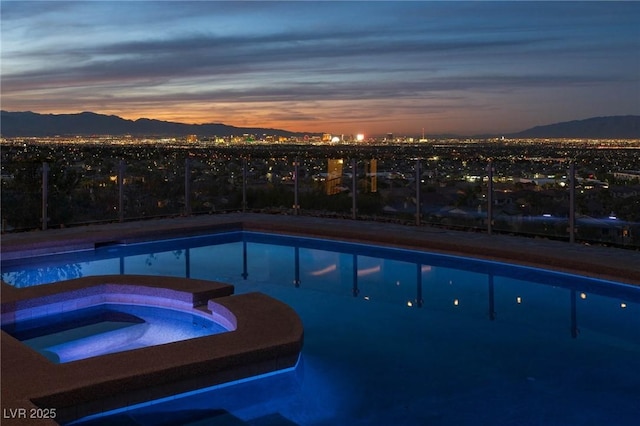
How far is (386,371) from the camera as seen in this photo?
16.1 ft

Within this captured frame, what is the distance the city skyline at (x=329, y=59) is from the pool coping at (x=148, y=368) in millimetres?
10184

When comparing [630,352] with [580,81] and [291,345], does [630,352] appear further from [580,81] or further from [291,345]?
[580,81]

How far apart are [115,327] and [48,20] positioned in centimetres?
1049

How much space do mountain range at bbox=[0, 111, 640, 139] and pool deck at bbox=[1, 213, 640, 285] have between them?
13.4 metres

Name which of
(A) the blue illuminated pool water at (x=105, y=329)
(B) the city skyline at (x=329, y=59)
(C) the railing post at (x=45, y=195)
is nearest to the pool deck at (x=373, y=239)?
(C) the railing post at (x=45, y=195)

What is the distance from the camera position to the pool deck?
7.64m

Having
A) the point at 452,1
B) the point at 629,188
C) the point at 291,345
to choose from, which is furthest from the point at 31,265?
the point at 452,1

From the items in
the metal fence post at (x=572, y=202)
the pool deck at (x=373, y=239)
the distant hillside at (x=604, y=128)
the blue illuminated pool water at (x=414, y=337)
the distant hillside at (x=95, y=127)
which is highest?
the distant hillside at (x=95, y=127)

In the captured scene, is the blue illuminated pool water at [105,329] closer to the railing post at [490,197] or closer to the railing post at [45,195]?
the railing post at [45,195]

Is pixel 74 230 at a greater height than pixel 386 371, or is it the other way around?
pixel 74 230

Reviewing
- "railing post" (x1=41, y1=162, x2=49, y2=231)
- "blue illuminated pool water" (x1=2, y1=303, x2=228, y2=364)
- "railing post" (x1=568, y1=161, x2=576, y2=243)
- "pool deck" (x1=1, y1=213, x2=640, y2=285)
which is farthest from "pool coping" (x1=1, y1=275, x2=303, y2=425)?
"railing post" (x1=41, y1=162, x2=49, y2=231)

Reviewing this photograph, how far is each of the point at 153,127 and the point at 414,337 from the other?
3630 cm

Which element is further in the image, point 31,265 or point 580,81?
point 580,81

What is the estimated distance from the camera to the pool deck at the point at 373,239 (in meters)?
7.64
